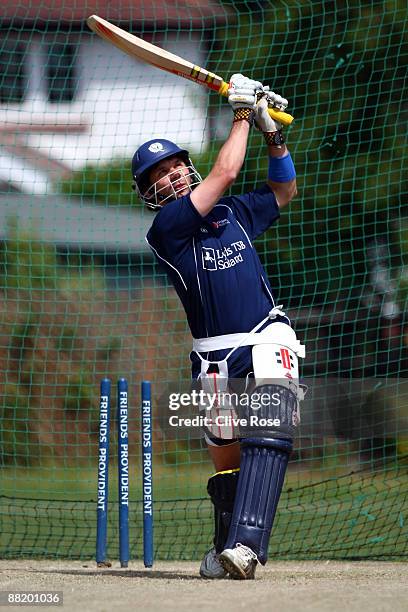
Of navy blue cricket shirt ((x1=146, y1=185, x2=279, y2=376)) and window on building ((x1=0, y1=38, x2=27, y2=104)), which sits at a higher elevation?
window on building ((x1=0, y1=38, x2=27, y2=104))

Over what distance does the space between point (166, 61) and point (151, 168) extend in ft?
1.95

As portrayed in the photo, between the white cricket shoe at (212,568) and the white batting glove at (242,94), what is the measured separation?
1.87 metres

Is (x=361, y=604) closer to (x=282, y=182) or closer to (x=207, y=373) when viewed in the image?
(x=207, y=373)

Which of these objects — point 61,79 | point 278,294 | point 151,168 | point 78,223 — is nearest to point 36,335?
point 78,223

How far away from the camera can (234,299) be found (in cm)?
465

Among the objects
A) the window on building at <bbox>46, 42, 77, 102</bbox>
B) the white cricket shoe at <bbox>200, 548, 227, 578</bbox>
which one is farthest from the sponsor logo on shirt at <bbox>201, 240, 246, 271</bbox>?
the window on building at <bbox>46, 42, 77, 102</bbox>

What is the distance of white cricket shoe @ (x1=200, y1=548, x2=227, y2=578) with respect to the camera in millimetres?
4805

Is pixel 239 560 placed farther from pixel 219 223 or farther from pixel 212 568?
pixel 219 223

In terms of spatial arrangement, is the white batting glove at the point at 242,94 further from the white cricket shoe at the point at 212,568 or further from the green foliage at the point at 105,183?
the green foliage at the point at 105,183

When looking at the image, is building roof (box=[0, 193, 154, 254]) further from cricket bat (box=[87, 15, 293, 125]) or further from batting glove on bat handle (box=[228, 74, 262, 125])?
batting glove on bat handle (box=[228, 74, 262, 125])

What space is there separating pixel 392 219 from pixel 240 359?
4.19 m

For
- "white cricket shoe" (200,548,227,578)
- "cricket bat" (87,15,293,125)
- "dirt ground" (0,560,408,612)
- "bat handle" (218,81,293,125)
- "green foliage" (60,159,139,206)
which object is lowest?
"dirt ground" (0,560,408,612)

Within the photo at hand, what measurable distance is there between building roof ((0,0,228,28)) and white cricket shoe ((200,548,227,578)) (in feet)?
16.5

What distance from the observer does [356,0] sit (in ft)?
28.2
